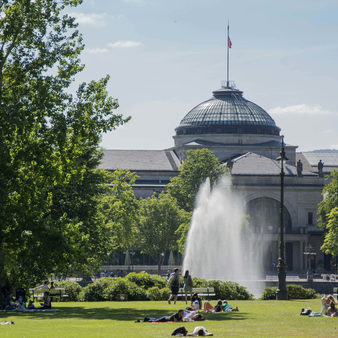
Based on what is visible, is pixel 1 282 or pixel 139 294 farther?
pixel 139 294

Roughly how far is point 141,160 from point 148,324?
402 ft

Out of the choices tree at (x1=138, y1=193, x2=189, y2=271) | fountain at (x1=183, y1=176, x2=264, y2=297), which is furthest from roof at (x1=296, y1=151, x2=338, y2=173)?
fountain at (x1=183, y1=176, x2=264, y2=297)

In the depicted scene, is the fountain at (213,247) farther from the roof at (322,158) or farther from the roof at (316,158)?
the roof at (322,158)

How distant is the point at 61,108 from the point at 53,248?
22.2ft

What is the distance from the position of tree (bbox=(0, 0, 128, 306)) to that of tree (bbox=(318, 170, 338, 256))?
188 ft

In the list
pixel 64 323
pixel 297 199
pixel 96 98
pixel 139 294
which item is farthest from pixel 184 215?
pixel 64 323

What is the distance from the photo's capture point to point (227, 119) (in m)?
157

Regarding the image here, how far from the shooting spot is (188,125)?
525ft

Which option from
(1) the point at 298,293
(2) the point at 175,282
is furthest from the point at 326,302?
(1) the point at 298,293

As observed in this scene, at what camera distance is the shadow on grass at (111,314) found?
3656cm

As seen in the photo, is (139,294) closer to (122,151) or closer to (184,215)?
(184,215)

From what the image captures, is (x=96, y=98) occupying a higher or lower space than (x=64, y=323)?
higher

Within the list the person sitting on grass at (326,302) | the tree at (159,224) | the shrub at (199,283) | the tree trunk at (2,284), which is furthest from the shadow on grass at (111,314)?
the tree at (159,224)

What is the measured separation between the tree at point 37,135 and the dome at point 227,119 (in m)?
111
